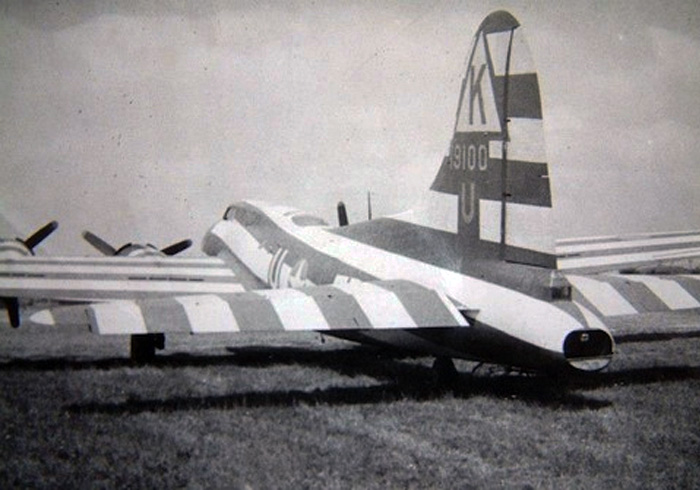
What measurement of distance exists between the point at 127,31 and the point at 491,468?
623 cm

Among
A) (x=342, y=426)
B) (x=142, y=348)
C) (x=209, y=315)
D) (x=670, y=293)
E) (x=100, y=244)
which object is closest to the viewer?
(x=342, y=426)

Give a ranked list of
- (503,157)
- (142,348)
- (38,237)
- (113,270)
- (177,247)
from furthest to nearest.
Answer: (177,247) → (38,237) → (113,270) → (142,348) → (503,157)

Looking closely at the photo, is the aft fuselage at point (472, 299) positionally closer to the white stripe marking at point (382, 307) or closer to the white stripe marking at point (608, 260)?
the white stripe marking at point (382, 307)

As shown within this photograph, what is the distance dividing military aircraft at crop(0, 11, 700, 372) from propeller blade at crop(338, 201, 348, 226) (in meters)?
5.70

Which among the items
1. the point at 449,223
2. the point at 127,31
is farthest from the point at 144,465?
the point at 127,31

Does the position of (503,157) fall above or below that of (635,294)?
above

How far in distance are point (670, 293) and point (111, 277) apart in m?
9.40

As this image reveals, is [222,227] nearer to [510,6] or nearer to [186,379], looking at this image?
[186,379]

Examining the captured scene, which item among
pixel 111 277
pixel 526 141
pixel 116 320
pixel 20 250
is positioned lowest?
pixel 111 277

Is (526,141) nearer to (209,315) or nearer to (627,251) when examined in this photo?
(209,315)

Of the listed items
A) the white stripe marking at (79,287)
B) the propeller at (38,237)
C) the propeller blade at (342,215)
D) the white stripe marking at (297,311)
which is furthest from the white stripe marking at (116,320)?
the propeller at (38,237)

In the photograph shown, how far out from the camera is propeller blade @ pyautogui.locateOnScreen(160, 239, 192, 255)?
704 inches

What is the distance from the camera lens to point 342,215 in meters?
15.4

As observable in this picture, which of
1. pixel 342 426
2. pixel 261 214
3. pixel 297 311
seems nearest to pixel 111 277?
pixel 261 214
